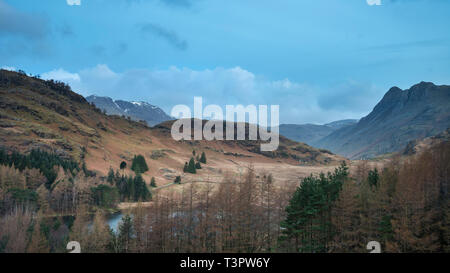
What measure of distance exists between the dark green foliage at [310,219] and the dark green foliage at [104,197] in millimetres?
60018

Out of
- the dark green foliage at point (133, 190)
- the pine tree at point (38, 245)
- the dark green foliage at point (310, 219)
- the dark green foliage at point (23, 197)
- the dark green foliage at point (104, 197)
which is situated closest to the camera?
the dark green foliage at point (310, 219)

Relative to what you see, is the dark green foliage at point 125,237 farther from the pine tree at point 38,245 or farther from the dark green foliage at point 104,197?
the dark green foliage at point 104,197

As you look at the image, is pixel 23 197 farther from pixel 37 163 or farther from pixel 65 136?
pixel 65 136

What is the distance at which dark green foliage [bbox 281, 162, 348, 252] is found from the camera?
120ft

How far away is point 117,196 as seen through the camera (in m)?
87.3

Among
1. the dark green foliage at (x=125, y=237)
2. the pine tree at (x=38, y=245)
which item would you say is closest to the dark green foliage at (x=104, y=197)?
the pine tree at (x=38, y=245)

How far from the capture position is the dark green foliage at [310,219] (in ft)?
120

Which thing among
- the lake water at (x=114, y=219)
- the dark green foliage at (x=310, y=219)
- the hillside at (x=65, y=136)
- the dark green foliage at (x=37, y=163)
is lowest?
the lake water at (x=114, y=219)

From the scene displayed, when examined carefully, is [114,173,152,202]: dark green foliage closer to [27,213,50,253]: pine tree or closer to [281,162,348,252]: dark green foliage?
[27,213,50,253]: pine tree

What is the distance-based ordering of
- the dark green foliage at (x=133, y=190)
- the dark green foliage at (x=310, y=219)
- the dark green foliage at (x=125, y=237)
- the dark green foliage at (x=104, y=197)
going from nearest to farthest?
the dark green foliage at (x=310, y=219)
the dark green foliage at (x=125, y=237)
the dark green foliage at (x=104, y=197)
the dark green foliage at (x=133, y=190)

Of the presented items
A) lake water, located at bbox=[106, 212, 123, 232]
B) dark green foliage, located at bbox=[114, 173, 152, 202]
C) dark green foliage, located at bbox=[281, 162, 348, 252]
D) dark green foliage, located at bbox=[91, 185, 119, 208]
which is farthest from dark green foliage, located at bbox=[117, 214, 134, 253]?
dark green foliage, located at bbox=[114, 173, 152, 202]

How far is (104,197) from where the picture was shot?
82312mm

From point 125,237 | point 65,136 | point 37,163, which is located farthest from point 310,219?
point 65,136

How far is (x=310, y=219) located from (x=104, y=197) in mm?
62993
